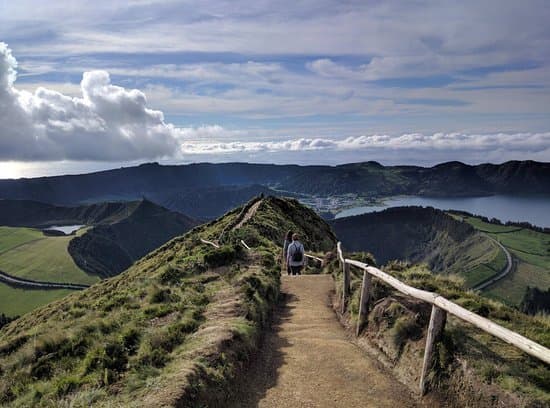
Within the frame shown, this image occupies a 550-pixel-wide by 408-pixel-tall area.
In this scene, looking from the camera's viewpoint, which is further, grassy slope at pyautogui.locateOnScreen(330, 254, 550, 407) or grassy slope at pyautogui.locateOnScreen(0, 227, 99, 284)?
grassy slope at pyautogui.locateOnScreen(0, 227, 99, 284)

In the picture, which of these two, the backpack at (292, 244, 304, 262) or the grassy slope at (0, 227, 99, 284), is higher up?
the backpack at (292, 244, 304, 262)

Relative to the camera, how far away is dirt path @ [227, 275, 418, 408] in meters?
7.55

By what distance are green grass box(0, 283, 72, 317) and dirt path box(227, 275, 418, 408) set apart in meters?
145

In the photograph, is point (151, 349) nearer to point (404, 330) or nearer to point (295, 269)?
point (404, 330)

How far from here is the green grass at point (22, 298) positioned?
438 ft

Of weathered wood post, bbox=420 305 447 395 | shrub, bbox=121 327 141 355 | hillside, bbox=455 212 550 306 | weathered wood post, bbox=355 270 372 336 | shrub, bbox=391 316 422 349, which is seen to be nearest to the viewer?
weathered wood post, bbox=420 305 447 395

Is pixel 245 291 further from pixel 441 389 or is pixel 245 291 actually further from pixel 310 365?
pixel 441 389

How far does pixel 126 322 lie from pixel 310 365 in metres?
5.40

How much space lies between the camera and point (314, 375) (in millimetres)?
8539

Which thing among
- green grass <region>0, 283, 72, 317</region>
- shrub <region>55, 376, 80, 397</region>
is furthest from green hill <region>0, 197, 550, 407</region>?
green grass <region>0, 283, 72, 317</region>

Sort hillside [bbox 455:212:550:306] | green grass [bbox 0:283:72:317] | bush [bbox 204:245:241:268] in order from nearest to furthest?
bush [bbox 204:245:241:268]
hillside [bbox 455:212:550:306]
green grass [bbox 0:283:72:317]

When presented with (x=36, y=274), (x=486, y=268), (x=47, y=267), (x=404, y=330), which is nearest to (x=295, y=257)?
(x=404, y=330)

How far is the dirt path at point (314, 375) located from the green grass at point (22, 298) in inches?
5720

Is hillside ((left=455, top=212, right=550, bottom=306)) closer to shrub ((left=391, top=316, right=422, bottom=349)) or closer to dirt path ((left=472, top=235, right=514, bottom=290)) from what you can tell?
dirt path ((left=472, top=235, right=514, bottom=290))
